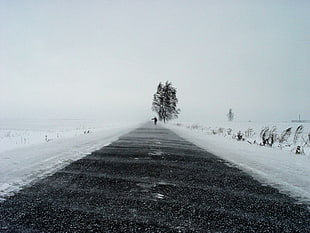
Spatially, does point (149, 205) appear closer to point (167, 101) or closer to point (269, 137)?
point (269, 137)


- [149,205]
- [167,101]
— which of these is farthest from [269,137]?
[167,101]

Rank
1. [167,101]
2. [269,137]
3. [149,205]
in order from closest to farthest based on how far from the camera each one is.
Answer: [149,205] < [269,137] < [167,101]

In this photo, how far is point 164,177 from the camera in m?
3.98

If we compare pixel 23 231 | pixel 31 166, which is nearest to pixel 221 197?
pixel 23 231

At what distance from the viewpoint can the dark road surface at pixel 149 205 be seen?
83.5 inches

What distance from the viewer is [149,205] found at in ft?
8.59

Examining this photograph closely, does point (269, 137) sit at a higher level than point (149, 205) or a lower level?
higher

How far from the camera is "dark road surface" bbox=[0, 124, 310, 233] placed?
83.5 inches

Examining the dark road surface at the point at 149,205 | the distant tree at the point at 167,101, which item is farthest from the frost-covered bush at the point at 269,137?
the distant tree at the point at 167,101

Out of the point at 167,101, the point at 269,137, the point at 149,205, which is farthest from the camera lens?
the point at 167,101

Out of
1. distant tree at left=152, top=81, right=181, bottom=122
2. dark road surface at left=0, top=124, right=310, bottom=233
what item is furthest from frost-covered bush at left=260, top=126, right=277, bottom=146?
distant tree at left=152, top=81, right=181, bottom=122

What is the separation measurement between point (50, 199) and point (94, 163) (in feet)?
7.52

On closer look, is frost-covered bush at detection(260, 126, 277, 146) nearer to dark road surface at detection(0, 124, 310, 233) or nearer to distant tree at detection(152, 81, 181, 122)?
dark road surface at detection(0, 124, 310, 233)

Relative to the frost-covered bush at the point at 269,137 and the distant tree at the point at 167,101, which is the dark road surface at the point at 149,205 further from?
the distant tree at the point at 167,101
